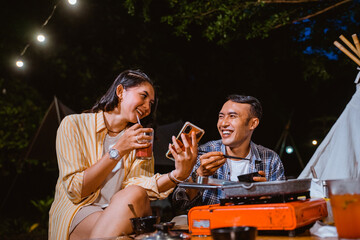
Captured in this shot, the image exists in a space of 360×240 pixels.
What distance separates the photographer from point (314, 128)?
9.67 metres

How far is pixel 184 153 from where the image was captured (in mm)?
2223

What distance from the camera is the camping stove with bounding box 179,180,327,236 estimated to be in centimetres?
157

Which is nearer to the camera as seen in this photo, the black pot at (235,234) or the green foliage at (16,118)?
the black pot at (235,234)

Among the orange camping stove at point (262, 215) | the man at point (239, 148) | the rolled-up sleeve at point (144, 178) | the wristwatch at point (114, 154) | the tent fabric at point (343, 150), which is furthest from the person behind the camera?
the tent fabric at point (343, 150)

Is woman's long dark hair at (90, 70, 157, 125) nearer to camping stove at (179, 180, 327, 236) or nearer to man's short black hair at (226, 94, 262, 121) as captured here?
man's short black hair at (226, 94, 262, 121)

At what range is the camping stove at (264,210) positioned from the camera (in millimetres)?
1565

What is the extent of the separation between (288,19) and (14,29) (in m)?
6.69

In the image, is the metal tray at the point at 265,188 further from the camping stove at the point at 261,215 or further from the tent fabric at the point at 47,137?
the tent fabric at the point at 47,137

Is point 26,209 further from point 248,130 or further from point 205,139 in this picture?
point 248,130

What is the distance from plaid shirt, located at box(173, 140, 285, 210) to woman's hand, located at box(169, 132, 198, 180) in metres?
0.49

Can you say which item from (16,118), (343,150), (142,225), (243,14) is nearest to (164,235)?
(142,225)

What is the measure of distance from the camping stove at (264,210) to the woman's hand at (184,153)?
43 cm

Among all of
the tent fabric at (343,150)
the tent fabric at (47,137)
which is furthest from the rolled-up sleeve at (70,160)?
the tent fabric at (47,137)

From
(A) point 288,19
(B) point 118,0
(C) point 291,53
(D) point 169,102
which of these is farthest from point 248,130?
(B) point 118,0
